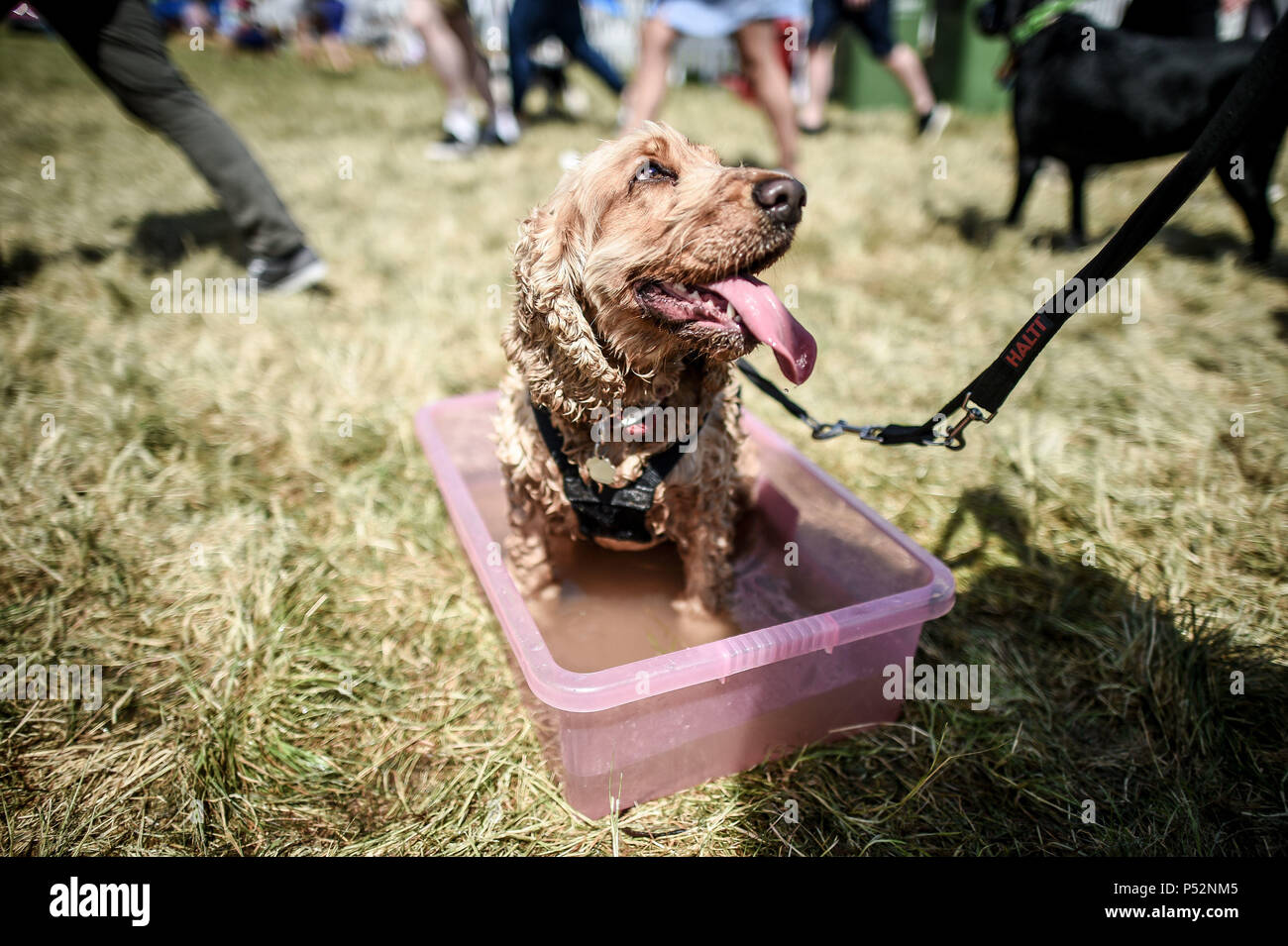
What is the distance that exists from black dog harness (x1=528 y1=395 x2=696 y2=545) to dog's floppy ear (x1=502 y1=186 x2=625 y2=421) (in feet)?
0.42

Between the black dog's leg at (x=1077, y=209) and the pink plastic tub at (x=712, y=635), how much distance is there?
12.0 ft

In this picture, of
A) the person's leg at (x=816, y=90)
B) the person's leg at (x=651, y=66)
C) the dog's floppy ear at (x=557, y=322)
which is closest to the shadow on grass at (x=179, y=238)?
the person's leg at (x=651, y=66)

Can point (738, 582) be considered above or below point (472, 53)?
below

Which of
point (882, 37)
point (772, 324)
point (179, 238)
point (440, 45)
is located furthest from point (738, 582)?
point (882, 37)

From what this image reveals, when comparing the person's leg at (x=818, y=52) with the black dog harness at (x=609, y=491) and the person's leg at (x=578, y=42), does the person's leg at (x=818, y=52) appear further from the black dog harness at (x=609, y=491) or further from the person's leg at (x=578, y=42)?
the black dog harness at (x=609, y=491)

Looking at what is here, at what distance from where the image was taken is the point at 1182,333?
398 cm

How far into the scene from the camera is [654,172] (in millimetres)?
1823

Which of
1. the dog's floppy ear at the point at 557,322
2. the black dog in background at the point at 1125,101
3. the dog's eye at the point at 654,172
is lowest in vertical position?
the dog's floppy ear at the point at 557,322

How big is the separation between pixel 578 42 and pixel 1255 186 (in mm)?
7329

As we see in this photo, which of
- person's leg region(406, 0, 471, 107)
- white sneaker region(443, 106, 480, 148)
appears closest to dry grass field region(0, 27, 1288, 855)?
person's leg region(406, 0, 471, 107)

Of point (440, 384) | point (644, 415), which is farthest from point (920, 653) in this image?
point (440, 384)

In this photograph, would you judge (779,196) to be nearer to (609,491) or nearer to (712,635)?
(609,491)

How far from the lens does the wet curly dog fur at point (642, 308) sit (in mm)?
1645
